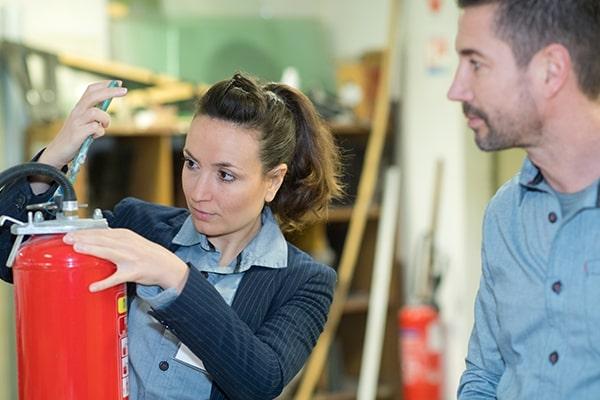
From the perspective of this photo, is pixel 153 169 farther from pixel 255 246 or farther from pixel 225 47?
pixel 255 246

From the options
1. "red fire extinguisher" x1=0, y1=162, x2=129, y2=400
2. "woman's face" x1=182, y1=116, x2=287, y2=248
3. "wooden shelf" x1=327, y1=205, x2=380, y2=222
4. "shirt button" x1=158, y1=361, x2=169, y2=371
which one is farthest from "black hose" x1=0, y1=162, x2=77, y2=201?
"wooden shelf" x1=327, y1=205, x2=380, y2=222

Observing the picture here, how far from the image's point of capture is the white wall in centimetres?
420

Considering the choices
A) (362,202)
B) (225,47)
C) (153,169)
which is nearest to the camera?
(153,169)

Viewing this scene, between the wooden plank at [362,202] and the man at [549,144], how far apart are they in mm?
2826

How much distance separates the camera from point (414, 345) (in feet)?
13.9

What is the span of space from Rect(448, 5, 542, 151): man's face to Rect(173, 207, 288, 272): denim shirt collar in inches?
19.2

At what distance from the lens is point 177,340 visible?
1.85 metres

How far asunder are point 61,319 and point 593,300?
2.70 feet

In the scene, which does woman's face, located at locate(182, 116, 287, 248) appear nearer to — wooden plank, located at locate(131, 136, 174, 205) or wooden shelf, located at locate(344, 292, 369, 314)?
wooden plank, located at locate(131, 136, 174, 205)

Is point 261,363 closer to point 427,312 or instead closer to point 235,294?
point 235,294

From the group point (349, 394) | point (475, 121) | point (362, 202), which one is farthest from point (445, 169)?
point (475, 121)

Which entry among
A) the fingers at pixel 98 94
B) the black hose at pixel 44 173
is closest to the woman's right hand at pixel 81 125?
the fingers at pixel 98 94

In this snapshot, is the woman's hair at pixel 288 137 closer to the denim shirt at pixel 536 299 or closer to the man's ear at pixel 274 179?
the man's ear at pixel 274 179

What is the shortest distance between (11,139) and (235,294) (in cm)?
235
